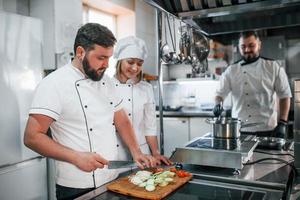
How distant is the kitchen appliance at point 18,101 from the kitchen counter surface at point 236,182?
3.92ft

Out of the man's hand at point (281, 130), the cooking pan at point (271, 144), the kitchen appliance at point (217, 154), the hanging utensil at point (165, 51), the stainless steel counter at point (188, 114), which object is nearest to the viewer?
the kitchen appliance at point (217, 154)

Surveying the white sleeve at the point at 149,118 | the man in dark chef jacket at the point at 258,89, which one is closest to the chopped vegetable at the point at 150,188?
the white sleeve at the point at 149,118

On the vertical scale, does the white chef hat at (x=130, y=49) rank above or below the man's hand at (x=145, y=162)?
above

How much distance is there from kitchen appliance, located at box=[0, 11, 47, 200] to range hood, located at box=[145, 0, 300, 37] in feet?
4.09

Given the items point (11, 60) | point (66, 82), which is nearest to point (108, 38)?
point (66, 82)

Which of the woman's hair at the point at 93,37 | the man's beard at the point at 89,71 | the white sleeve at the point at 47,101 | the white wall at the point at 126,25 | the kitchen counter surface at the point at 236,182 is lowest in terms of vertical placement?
the kitchen counter surface at the point at 236,182

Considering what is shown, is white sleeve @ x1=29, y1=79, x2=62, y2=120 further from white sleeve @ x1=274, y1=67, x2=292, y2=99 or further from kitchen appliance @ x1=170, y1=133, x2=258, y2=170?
white sleeve @ x1=274, y1=67, x2=292, y2=99

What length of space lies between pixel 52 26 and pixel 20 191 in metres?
1.48

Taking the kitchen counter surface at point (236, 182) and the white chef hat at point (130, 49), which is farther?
the white chef hat at point (130, 49)

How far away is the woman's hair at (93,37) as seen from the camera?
4.54 feet

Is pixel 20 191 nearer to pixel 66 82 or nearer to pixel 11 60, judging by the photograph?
pixel 11 60

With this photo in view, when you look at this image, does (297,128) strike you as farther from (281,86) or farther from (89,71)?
(281,86)

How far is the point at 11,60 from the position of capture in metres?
2.12

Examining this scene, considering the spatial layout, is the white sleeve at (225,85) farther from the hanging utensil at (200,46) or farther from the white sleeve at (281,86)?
the hanging utensil at (200,46)
